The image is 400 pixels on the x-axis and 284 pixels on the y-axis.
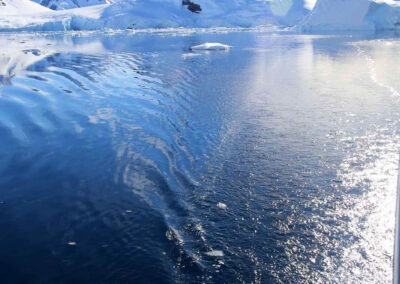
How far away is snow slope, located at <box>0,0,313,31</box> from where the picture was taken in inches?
2618

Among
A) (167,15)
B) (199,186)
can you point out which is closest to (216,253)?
(199,186)

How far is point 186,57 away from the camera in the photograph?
23.5m

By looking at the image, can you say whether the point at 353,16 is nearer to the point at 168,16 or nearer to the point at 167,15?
the point at 168,16

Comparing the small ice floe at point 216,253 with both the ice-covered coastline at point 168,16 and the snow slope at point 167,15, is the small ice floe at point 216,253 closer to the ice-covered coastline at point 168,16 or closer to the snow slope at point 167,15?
the ice-covered coastline at point 168,16

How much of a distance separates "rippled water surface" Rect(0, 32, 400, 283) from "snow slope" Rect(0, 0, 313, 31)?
61.3 metres

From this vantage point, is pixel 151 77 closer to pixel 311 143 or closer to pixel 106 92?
pixel 106 92

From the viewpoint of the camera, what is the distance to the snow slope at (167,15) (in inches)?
2618

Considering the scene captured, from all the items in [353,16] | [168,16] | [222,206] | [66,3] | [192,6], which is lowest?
[222,206]

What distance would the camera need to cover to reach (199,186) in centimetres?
577

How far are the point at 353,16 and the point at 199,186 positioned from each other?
52492mm

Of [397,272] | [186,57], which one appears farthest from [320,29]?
[397,272]

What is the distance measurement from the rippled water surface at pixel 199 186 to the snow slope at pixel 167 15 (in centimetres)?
6125

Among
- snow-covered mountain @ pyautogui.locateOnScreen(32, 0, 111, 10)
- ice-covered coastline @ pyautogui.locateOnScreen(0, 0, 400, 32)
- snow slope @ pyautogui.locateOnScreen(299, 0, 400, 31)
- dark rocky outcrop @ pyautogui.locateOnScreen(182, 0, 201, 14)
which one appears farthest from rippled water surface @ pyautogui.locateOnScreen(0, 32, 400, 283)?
snow-covered mountain @ pyautogui.locateOnScreen(32, 0, 111, 10)

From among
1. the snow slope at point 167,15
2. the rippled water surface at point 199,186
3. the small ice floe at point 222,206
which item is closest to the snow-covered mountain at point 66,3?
the snow slope at point 167,15
